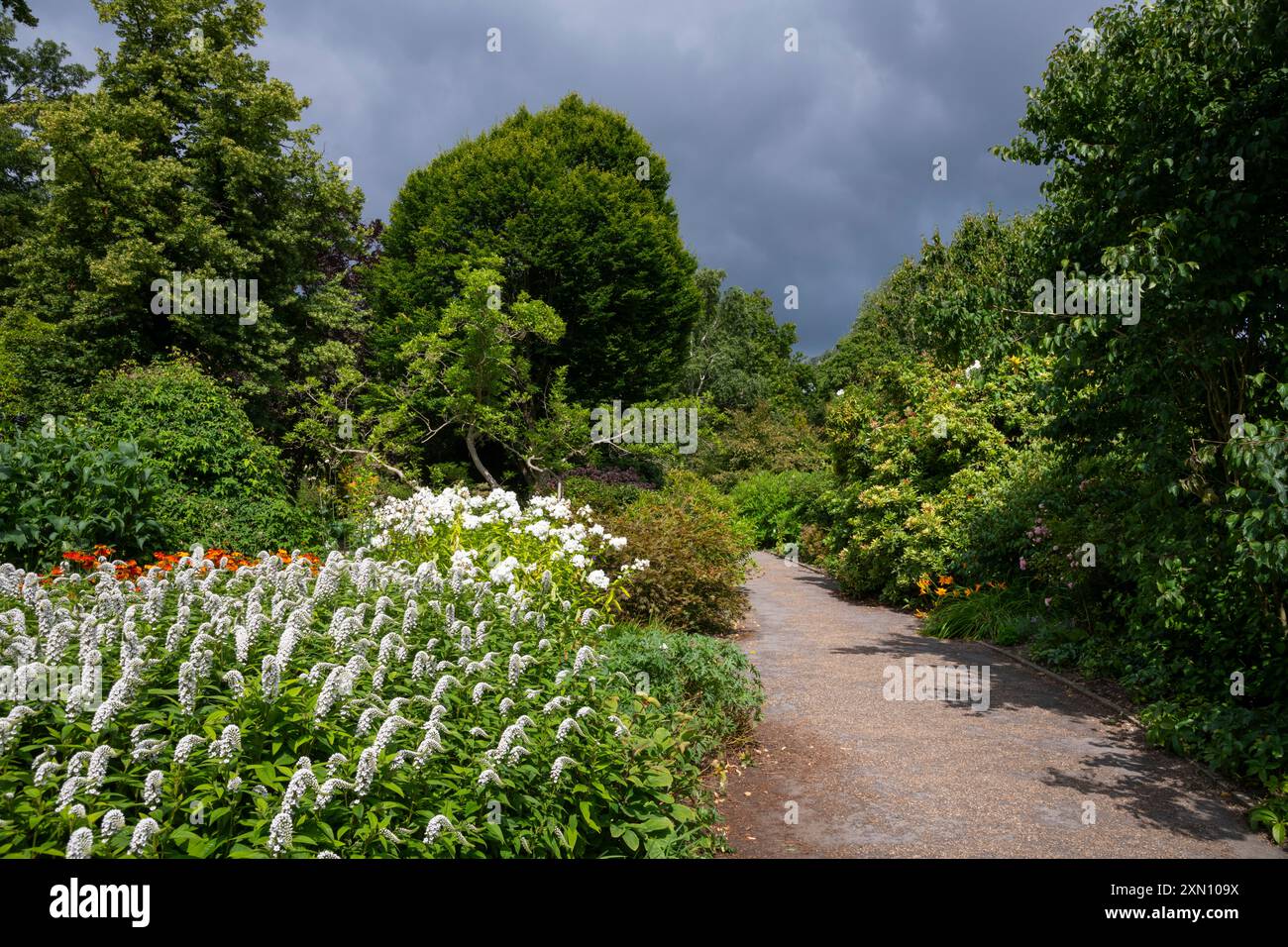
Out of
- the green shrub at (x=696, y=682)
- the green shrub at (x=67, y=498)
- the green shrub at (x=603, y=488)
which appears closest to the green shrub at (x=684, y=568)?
the green shrub at (x=696, y=682)

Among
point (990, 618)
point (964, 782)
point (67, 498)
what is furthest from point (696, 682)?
point (67, 498)

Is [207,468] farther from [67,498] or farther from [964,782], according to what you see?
[964,782]

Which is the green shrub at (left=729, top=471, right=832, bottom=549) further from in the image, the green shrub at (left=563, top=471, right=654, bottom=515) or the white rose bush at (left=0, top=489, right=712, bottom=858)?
the white rose bush at (left=0, top=489, right=712, bottom=858)

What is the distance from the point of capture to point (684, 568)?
8688 millimetres

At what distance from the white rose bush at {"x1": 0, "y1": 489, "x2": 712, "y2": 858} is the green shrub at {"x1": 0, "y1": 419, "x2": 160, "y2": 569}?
2450 millimetres

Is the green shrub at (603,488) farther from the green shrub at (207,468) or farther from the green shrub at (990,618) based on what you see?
the green shrub at (990,618)

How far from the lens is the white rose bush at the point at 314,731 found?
217 centimetres

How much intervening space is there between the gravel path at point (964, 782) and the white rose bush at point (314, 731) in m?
0.81

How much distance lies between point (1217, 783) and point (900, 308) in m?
23.2

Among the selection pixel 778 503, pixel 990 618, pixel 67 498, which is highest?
pixel 67 498

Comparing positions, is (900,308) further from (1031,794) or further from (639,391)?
(1031,794)

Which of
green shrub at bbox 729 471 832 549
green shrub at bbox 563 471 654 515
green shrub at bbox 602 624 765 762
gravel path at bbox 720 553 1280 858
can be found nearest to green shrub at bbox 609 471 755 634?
gravel path at bbox 720 553 1280 858

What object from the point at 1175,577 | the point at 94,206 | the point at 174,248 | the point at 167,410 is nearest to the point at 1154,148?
the point at 1175,577

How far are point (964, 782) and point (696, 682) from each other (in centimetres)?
183
